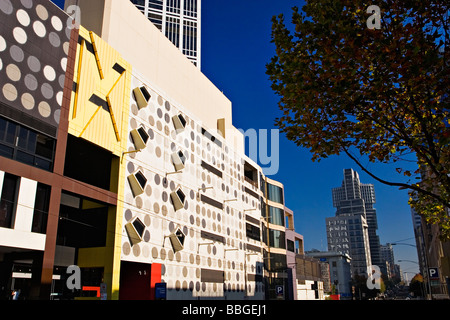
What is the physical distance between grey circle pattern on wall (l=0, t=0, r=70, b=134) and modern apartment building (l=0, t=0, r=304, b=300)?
8 centimetres

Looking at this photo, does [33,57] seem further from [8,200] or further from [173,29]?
[173,29]

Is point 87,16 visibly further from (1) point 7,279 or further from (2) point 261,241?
(2) point 261,241

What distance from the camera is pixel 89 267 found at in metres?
31.0

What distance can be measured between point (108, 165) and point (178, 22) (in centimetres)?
10036

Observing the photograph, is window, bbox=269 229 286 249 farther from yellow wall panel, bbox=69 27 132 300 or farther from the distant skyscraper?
the distant skyscraper

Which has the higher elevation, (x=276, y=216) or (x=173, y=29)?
(x=173, y=29)

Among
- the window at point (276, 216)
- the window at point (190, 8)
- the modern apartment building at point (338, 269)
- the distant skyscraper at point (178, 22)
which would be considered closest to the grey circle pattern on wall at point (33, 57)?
the window at point (276, 216)

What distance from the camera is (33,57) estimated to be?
25859mm

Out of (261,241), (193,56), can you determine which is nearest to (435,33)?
(261,241)

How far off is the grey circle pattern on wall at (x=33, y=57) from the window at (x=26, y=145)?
1.18 meters

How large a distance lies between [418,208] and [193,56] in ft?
369

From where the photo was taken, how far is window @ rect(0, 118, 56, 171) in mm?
23389

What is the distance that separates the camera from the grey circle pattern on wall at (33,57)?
78.5 ft

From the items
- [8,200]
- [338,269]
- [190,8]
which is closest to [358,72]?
[8,200]
